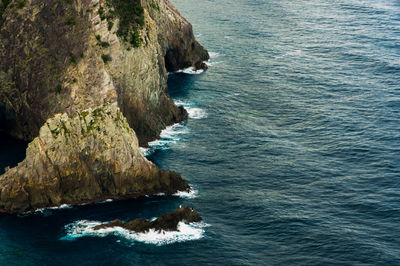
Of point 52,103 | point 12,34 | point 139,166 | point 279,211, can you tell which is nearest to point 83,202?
point 139,166

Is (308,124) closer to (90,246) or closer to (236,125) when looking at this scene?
(236,125)

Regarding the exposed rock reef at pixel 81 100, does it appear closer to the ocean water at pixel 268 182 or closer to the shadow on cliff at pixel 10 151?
the shadow on cliff at pixel 10 151

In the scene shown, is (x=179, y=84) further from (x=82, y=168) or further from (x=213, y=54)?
(x=82, y=168)

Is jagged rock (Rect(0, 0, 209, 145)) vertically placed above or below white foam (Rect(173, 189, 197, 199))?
above

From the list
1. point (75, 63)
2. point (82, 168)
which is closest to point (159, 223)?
point (82, 168)

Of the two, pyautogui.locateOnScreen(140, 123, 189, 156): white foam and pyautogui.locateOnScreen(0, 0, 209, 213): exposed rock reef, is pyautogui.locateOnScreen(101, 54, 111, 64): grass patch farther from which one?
pyautogui.locateOnScreen(140, 123, 189, 156): white foam

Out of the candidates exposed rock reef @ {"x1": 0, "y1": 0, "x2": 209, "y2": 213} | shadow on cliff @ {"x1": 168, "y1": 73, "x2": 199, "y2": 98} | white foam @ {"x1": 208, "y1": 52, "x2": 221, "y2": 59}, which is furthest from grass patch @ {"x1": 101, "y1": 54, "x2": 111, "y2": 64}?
white foam @ {"x1": 208, "y1": 52, "x2": 221, "y2": 59}
